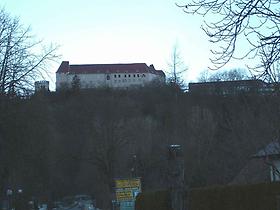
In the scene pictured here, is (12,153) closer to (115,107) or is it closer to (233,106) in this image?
(233,106)

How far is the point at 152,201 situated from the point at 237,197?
31.5 feet

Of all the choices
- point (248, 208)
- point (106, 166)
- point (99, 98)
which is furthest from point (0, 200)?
point (99, 98)

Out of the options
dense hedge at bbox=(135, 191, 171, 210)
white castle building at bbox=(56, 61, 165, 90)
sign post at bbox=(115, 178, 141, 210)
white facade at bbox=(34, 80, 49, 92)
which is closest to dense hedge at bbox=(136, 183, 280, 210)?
dense hedge at bbox=(135, 191, 171, 210)

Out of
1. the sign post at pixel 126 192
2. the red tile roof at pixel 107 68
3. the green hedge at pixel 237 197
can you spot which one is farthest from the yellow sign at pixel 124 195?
the red tile roof at pixel 107 68

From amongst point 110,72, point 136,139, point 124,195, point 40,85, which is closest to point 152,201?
point 40,85

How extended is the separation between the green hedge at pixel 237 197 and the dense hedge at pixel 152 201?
3.50m

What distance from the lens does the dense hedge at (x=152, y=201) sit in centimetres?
3277

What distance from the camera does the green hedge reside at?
2331 cm

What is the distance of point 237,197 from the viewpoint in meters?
25.5

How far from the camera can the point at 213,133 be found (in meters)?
73.6

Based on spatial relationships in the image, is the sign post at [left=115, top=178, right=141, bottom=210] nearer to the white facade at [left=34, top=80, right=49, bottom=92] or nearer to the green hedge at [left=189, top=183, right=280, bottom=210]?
the white facade at [left=34, top=80, right=49, bottom=92]

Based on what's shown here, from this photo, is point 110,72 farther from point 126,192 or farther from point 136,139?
point 126,192

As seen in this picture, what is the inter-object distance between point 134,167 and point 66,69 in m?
116

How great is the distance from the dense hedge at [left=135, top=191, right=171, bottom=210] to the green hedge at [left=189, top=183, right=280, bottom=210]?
3504 millimetres
